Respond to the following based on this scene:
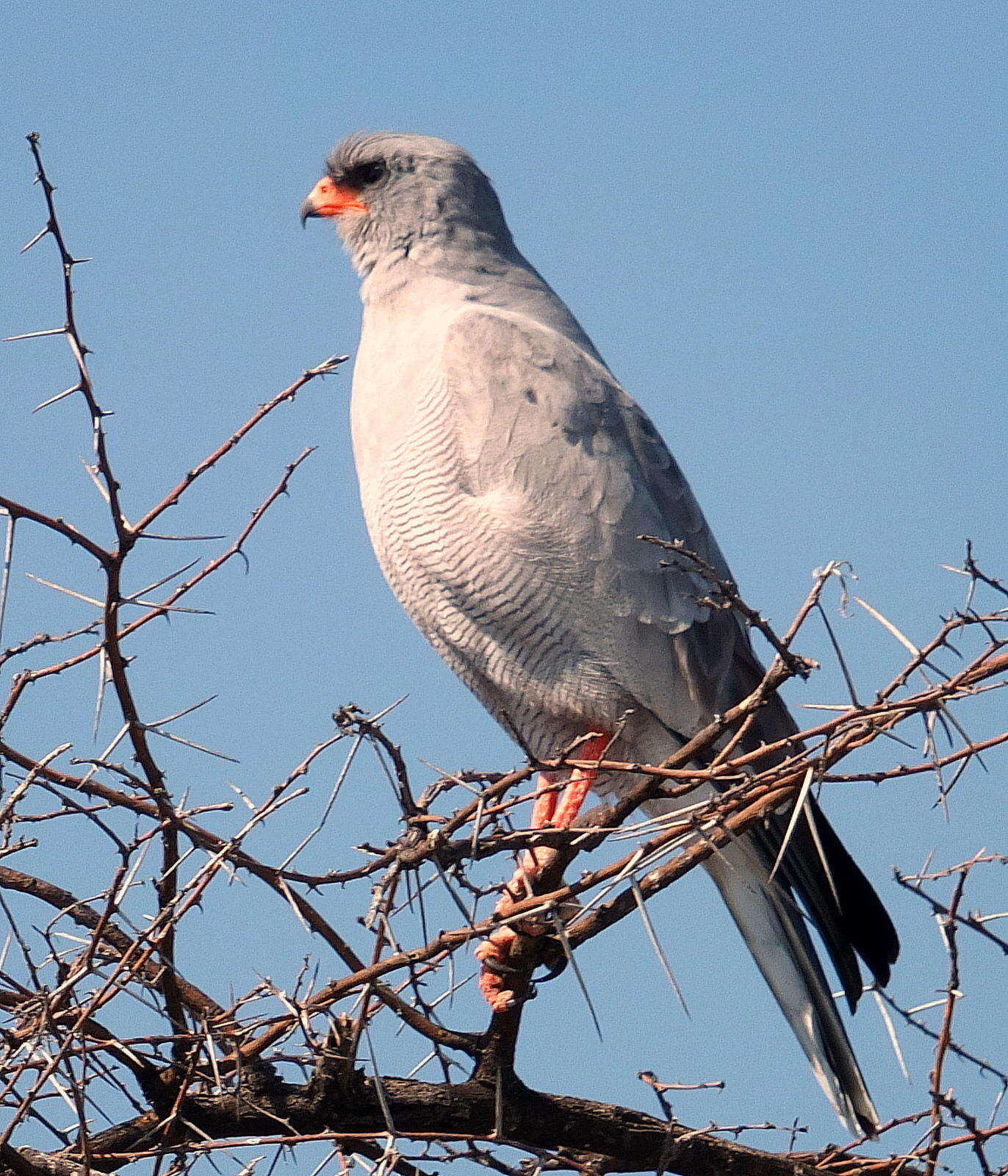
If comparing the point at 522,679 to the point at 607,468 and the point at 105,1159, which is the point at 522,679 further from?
the point at 105,1159

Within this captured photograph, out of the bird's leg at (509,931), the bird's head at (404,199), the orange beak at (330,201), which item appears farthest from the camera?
the orange beak at (330,201)

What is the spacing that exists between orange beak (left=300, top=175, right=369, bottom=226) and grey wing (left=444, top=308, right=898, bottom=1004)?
860 mm

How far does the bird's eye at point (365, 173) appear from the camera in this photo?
4.78 meters

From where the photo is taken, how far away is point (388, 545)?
405 cm

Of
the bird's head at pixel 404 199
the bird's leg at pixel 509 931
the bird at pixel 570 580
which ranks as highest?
the bird's head at pixel 404 199

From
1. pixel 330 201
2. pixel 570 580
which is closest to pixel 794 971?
pixel 570 580

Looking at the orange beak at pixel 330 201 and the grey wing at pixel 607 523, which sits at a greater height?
the orange beak at pixel 330 201

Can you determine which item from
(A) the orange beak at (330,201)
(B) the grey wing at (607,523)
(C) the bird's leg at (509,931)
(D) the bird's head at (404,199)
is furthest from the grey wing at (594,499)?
(A) the orange beak at (330,201)

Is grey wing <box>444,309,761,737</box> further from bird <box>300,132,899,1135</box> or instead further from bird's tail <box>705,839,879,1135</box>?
bird's tail <box>705,839,879,1135</box>

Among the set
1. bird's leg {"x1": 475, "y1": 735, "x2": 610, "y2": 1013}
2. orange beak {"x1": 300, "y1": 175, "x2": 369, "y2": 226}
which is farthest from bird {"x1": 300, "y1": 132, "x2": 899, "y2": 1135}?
orange beak {"x1": 300, "y1": 175, "x2": 369, "y2": 226}

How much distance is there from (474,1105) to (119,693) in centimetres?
111

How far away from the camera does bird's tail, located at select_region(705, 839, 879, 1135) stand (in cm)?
379

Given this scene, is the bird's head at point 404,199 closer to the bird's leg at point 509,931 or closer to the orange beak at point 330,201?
the orange beak at point 330,201

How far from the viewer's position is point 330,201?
4.81 m
